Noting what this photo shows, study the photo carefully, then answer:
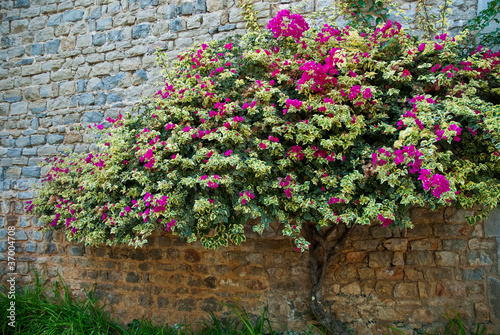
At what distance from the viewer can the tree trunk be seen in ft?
10.1

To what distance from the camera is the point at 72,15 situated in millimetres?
4504

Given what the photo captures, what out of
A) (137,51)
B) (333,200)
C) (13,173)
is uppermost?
(137,51)

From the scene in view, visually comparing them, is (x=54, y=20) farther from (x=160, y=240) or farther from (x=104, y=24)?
(x=160, y=240)

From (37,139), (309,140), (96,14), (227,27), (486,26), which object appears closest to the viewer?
(309,140)

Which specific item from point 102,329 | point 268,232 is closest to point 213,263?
point 268,232

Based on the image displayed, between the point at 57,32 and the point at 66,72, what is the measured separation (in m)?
0.56

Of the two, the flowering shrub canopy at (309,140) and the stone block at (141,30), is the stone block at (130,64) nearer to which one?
the stone block at (141,30)

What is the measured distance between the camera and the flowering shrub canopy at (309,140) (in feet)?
8.02

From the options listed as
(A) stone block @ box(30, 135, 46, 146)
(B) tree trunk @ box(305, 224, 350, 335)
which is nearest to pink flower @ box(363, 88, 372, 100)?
(B) tree trunk @ box(305, 224, 350, 335)

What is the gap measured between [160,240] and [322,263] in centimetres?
171

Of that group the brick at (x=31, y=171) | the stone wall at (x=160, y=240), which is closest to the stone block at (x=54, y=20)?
the stone wall at (x=160, y=240)

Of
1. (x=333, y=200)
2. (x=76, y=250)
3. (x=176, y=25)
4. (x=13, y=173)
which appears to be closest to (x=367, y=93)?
(x=333, y=200)

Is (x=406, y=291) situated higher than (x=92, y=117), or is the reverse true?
(x=92, y=117)

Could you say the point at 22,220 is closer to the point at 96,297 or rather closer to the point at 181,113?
the point at 96,297
